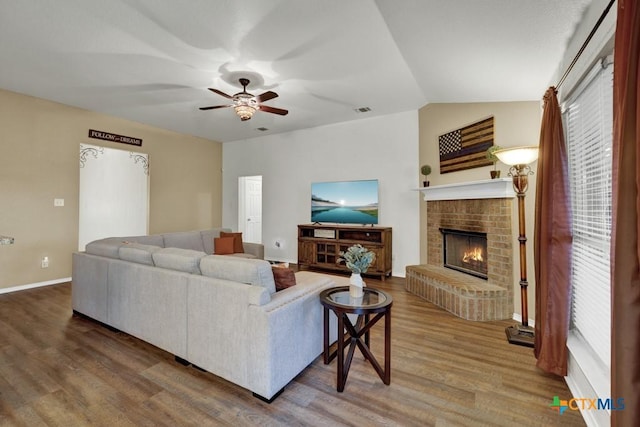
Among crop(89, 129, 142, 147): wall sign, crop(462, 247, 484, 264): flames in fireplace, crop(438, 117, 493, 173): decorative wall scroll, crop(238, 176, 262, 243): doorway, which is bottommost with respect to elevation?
crop(462, 247, 484, 264): flames in fireplace

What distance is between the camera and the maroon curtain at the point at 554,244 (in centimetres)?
197

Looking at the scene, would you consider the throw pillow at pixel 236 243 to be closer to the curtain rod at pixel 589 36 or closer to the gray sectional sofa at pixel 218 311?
the gray sectional sofa at pixel 218 311

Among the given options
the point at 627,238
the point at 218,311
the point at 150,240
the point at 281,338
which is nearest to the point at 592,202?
the point at 627,238

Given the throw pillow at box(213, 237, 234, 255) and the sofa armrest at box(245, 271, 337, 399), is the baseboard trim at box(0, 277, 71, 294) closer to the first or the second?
the throw pillow at box(213, 237, 234, 255)

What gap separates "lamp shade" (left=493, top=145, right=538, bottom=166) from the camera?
246 cm

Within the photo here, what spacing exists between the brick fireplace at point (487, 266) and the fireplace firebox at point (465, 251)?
0.08 metres

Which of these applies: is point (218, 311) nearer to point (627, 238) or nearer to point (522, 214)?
point (627, 238)

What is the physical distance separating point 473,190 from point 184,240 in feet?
13.7

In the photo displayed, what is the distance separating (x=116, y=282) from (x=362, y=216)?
3.65 metres

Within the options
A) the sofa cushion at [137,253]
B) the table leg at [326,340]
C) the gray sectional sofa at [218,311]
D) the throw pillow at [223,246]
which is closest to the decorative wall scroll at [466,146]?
the gray sectional sofa at [218,311]

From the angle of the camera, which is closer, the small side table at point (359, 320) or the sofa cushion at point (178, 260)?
the small side table at point (359, 320)

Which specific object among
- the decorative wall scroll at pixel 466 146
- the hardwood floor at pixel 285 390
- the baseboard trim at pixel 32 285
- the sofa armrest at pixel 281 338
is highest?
the decorative wall scroll at pixel 466 146

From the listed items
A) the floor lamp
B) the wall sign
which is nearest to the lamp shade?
the floor lamp

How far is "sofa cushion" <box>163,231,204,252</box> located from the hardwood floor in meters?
1.75
